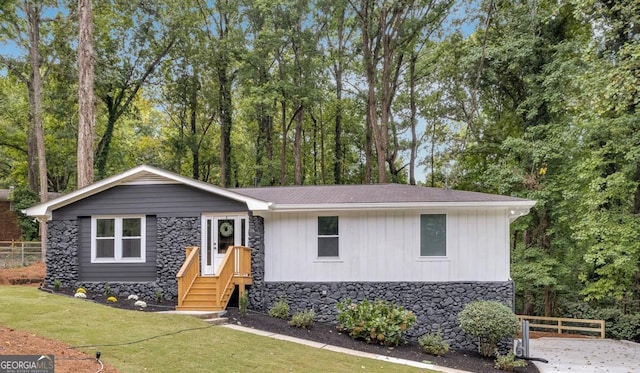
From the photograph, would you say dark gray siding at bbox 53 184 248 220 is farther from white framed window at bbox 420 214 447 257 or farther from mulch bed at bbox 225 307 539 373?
white framed window at bbox 420 214 447 257

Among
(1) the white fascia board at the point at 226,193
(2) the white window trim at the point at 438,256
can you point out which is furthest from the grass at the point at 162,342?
(2) the white window trim at the point at 438,256

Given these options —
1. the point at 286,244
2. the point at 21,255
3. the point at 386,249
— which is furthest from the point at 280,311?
the point at 21,255

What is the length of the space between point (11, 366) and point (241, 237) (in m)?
6.99

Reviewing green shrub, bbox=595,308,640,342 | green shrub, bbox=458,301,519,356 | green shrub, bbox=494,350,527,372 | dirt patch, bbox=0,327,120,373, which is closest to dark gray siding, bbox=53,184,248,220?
dirt patch, bbox=0,327,120,373

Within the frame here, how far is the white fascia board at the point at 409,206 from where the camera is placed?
1001 cm

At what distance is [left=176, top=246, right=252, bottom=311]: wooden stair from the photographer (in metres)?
9.83

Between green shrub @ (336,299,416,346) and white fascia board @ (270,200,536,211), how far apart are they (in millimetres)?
2315

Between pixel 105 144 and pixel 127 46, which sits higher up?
pixel 127 46

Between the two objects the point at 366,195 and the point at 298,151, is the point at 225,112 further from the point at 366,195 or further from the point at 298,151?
the point at 366,195

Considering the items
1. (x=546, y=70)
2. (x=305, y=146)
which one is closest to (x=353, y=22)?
(x=305, y=146)

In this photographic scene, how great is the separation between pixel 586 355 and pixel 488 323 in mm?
4187

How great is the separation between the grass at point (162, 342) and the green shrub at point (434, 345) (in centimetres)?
182

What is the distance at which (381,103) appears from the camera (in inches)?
821

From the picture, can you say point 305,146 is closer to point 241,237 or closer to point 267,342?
point 241,237
